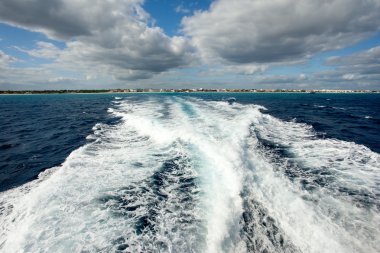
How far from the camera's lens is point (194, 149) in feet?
36.8

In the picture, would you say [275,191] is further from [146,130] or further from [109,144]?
[146,130]

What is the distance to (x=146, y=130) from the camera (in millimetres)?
16047

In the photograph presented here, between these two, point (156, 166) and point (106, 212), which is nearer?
point (106, 212)

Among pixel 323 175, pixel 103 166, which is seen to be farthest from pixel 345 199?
pixel 103 166

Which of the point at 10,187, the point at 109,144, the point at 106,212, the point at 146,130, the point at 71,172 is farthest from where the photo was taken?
the point at 146,130

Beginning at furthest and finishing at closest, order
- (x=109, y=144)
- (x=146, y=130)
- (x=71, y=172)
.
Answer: (x=146, y=130) < (x=109, y=144) < (x=71, y=172)

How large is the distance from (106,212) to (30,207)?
88.4 inches

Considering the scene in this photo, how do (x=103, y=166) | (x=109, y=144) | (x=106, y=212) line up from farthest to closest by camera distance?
(x=109, y=144) < (x=103, y=166) < (x=106, y=212)

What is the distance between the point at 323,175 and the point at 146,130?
1164 centimetres

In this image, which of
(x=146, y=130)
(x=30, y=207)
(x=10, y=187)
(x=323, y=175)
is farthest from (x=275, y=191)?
(x=146, y=130)

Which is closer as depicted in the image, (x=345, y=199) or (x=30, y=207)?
(x=30, y=207)

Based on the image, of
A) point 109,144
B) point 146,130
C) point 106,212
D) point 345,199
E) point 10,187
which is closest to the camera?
point 106,212

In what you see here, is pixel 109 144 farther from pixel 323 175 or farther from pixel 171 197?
pixel 323 175

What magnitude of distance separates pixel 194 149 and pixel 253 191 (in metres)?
4.80
